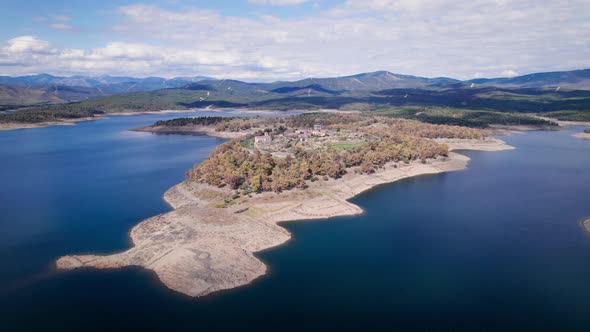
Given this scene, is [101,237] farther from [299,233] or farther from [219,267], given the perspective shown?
[299,233]

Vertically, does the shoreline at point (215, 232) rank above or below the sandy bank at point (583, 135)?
below

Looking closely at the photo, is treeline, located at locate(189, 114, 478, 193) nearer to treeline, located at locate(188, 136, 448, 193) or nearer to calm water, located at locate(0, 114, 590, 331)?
treeline, located at locate(188, 136, 448, 193)

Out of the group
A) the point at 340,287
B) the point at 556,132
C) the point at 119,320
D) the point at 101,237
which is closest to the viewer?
the point at 119,320

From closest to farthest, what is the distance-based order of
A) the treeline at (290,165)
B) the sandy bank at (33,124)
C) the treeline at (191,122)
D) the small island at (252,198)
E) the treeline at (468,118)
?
1. the small island at (252,198)
2. the treeline at (290,165)
3. the treeline at (468,118)
4. the sandy bank at (33,124)
5. the treeline at (191,122)

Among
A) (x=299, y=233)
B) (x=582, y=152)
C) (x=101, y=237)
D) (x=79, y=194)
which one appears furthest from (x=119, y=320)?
(x=582, y=152)

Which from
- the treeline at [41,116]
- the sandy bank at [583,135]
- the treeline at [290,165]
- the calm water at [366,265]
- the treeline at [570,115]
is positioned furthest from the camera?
the treeline at [570,115]

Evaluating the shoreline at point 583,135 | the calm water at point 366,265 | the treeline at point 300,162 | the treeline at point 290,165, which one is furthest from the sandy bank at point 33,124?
the shoreline at point 583,135

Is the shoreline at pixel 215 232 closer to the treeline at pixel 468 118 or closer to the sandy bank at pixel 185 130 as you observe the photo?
the sandy bank at pixel 185 130
